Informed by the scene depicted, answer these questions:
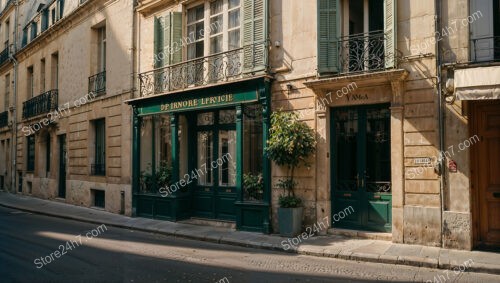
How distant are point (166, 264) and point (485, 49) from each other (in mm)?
7382

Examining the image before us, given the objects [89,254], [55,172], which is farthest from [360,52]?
[55,172]

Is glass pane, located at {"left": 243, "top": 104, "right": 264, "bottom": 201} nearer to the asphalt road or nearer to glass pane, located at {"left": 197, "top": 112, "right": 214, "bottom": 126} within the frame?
glass pane, located at {"left": 197, "top": 112, "right": 214, "bottom": 126}

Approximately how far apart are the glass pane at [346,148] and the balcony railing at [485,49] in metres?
2.74

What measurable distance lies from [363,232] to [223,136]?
4972mm

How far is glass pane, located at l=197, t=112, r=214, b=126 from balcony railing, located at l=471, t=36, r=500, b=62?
7216 mm

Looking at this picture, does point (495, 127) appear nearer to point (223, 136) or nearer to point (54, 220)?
point (223, 136)

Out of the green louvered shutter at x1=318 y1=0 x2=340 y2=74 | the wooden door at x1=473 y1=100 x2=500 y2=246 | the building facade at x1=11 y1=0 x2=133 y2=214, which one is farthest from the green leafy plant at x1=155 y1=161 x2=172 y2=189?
the wooden door at x1=473 y1=100 x2=500 y2=246

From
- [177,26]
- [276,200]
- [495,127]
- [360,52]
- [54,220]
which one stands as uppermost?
[177,26]

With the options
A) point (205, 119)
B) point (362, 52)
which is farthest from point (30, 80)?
point (362, 52)

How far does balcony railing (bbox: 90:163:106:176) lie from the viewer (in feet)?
55.2

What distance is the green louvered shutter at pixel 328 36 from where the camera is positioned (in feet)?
32.8

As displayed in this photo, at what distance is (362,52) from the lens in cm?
974

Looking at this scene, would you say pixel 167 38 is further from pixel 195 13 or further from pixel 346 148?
pixel 346 148

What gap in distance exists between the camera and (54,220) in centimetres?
1442
